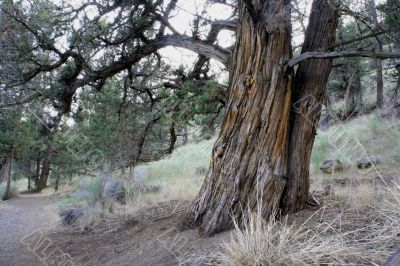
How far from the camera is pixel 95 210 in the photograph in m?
8.10

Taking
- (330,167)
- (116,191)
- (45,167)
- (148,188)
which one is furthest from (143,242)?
(45,167)

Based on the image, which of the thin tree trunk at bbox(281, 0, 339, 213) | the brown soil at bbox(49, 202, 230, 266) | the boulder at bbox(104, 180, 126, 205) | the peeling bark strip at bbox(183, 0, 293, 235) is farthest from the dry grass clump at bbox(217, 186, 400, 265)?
the boulder at bbox(104, 180, 126, 205)

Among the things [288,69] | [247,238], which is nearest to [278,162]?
[288,69]

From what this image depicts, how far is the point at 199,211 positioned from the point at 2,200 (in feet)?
56.0

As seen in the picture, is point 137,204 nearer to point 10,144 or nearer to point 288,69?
point 288,69

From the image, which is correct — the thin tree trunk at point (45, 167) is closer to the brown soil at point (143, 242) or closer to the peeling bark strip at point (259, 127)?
the brown soil at point (143, 242)

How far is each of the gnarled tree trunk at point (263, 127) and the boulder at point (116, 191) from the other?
4.95 metres

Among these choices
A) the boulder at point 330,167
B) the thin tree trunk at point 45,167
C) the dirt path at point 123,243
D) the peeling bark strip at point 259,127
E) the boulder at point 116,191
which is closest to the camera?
the dirt path at point 123,243

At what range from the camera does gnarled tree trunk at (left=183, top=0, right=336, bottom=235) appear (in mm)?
4438

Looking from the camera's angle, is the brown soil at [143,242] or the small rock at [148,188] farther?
the small rock at [148,188]

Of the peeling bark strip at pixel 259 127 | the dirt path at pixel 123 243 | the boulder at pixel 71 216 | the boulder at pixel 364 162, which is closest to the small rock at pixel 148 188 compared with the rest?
the boulder at pixel 71 216

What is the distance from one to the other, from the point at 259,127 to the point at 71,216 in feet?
18.0

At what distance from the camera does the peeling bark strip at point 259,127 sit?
4.43m

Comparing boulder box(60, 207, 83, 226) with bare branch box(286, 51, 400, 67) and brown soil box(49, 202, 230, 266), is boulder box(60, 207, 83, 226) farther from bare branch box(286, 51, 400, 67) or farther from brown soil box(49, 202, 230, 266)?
bare branch box(286, 51, 400, 67)
